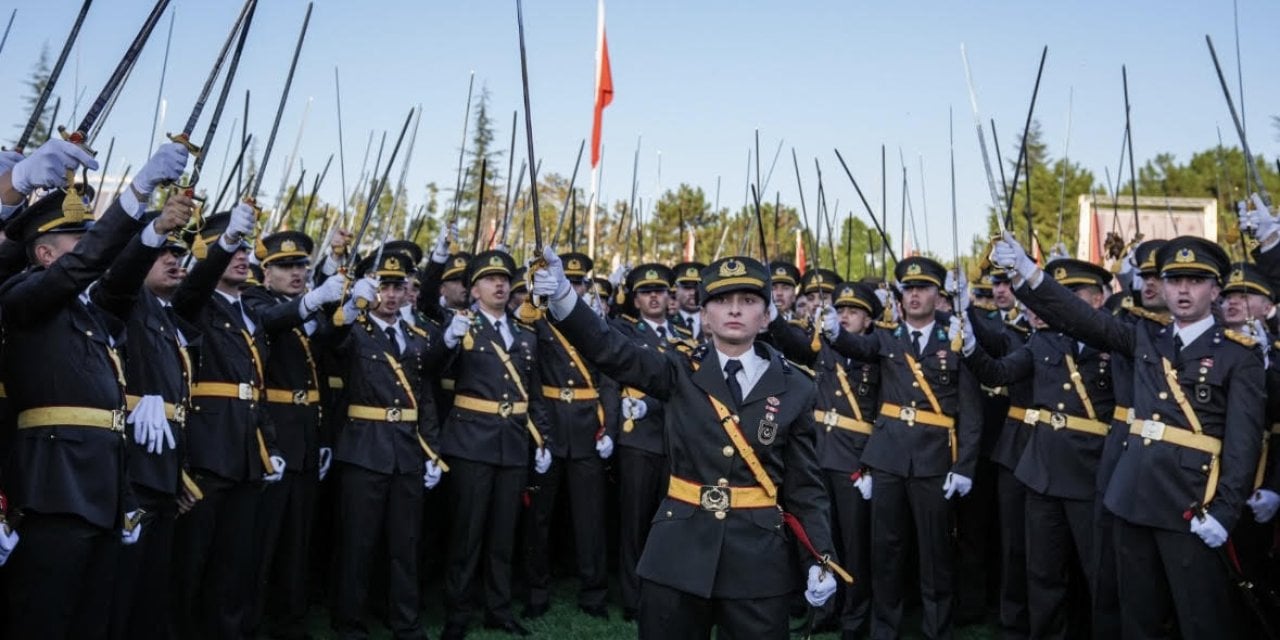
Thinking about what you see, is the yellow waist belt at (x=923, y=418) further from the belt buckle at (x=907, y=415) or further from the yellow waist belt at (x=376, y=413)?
the yellow waist belt at (x=376, y=413)

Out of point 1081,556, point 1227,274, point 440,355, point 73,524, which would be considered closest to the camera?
point 73,524

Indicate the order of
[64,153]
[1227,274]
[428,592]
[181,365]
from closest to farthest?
[64,153] → [181,365] → [1227,274] → [428,592]

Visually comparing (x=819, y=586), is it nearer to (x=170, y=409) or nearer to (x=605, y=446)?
(x=170, y=409)

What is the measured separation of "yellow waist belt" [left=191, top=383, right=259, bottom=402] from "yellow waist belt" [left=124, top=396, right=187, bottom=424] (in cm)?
82

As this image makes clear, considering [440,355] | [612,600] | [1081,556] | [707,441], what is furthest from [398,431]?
[1081,556]

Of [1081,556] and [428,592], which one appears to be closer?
[1081,556]

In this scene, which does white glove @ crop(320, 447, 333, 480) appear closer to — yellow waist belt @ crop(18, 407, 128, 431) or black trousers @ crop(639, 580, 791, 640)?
yellow waist belt @ crop(18, 407, 128, 431)

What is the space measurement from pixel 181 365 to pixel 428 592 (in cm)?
401

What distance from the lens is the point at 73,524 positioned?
434 centimetres

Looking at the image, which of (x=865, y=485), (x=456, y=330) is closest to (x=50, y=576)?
(x=456, y=330)

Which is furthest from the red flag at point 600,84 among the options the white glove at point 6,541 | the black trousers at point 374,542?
the white glove at point 6,541

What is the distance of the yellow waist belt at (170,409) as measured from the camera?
5262 millimetres

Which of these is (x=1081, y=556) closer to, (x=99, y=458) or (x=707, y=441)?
(x=707, y=441)

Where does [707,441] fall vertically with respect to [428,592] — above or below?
above
